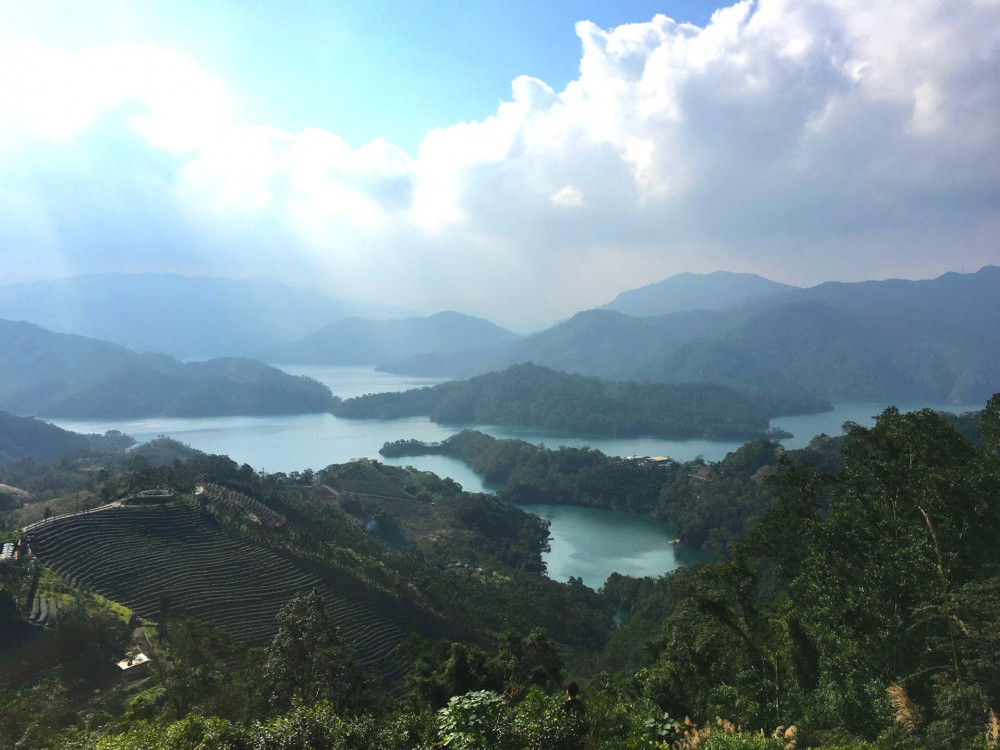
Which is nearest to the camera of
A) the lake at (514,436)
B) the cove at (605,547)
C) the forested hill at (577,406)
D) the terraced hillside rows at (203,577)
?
the terraced hillside rows at (203,577)

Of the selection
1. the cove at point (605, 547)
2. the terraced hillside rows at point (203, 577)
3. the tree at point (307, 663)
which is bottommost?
the cove at point (605, 547)

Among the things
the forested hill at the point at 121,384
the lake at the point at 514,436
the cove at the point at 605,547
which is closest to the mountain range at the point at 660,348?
the forested hill at the point at 121,384

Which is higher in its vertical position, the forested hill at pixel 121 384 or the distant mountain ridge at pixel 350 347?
the distant mountain ridge at pixel 350 347

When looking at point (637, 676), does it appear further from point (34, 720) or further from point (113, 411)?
point (113, 411)

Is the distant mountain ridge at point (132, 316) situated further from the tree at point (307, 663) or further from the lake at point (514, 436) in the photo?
the tree at point (307, 663)

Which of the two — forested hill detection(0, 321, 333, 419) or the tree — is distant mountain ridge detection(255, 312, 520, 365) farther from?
the tree
